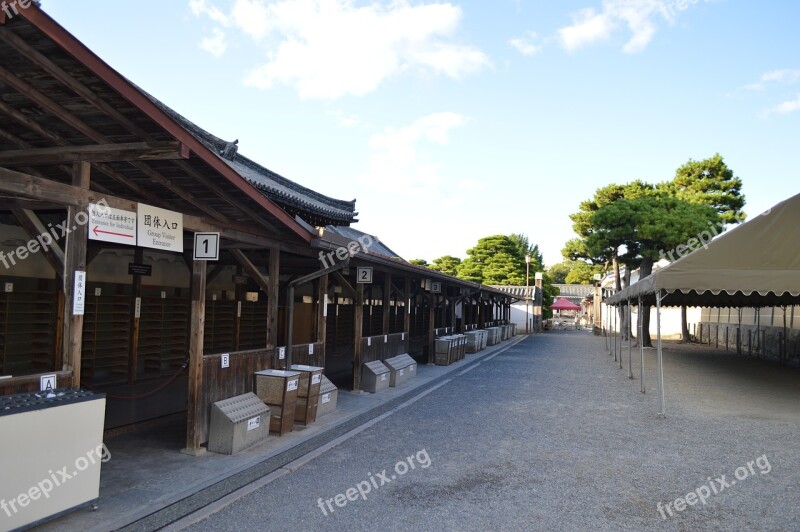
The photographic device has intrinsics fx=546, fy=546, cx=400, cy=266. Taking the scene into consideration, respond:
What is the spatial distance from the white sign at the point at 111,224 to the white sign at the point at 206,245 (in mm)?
957

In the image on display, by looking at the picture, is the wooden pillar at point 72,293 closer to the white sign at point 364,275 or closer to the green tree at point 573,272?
the white sign at point 364,275

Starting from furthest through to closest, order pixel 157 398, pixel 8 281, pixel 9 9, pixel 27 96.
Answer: pixel 157 398, pixel 8 281, pixel 27 96, pixel 9 9

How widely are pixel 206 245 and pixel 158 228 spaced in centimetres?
65

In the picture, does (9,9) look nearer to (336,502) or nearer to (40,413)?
(40,413)

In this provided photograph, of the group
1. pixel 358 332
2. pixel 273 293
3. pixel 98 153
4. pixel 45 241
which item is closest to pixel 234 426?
pixel 273 293

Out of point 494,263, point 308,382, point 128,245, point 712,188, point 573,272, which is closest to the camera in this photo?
point 308,382

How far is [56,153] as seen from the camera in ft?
16.7

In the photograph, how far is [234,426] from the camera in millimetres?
6547

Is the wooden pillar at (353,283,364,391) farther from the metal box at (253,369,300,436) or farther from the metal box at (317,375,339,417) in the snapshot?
the metal box at (253,369,300,436)

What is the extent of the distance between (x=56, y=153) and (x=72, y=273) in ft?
3.79

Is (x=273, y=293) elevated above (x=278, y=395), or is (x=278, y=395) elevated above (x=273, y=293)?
(x=273, y=293)

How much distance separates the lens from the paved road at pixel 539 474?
4738 mm

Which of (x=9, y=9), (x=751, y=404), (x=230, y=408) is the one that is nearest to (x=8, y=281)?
(x=230, y=408)

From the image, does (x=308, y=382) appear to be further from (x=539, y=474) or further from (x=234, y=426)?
(x=539, y=474)
